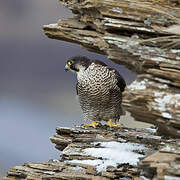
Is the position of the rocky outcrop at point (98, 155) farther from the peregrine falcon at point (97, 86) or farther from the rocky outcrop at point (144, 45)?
the rocky outcrop at point (144, 45)

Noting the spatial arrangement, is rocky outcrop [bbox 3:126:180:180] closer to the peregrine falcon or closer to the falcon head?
the peregrine falcon

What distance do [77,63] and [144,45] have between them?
3952mm

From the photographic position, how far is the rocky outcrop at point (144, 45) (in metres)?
8.13

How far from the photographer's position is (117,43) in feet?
29.4

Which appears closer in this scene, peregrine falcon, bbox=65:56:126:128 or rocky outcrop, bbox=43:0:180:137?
rocky outcrop, bbox=43:0:180:137

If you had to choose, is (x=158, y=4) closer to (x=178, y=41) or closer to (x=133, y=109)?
(x=178, y=41)

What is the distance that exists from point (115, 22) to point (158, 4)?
3.42 feet

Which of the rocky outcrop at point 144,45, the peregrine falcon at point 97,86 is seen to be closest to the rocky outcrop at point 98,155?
the peregrine falcon at point 97,86

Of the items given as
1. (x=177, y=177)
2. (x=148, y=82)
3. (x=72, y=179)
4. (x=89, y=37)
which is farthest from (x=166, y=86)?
(x=72, y=179)

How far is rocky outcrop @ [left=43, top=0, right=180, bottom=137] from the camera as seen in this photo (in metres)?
8.13

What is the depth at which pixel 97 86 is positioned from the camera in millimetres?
12195

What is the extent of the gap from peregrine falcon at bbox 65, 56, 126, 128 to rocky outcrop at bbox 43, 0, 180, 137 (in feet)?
6.04

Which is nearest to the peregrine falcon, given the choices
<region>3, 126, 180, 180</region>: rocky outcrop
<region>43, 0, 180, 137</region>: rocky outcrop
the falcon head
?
the falcon head

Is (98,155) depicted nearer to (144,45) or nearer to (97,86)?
(97,86)
